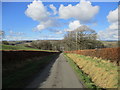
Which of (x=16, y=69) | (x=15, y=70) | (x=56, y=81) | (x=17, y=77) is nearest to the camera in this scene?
(x=56, y=81)

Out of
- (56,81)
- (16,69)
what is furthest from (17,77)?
(16,69)

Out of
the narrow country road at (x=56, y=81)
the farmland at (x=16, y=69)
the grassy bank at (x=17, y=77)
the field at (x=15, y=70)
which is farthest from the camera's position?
the farmland at (x=16, y=69)

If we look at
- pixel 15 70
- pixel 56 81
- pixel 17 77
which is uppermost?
pixel 17 77

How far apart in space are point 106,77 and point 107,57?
21.9 ft

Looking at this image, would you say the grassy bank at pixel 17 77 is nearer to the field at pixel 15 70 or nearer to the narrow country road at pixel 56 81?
the field at pixel 15 70

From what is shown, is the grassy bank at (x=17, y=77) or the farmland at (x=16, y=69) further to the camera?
the farmland at (x=16, y=69)

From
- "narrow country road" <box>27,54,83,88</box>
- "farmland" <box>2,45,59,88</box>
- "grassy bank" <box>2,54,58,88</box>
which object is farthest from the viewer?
"farmland" <box>2,45,59,88</box>

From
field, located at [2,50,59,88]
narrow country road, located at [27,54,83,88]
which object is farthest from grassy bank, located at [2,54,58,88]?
narrow country road, located at [27,54,83,88]

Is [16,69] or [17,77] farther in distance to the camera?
[16,69]

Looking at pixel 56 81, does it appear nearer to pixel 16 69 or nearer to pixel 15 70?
pixel 15 70

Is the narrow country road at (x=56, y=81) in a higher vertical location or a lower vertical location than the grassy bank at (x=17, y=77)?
lower

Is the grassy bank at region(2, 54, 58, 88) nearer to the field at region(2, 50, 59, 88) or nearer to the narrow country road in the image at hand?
the field at region(2, 50, 59, 88)

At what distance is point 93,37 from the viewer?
208 feet

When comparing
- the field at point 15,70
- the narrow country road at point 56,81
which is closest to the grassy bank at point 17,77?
the field at point 15,70
